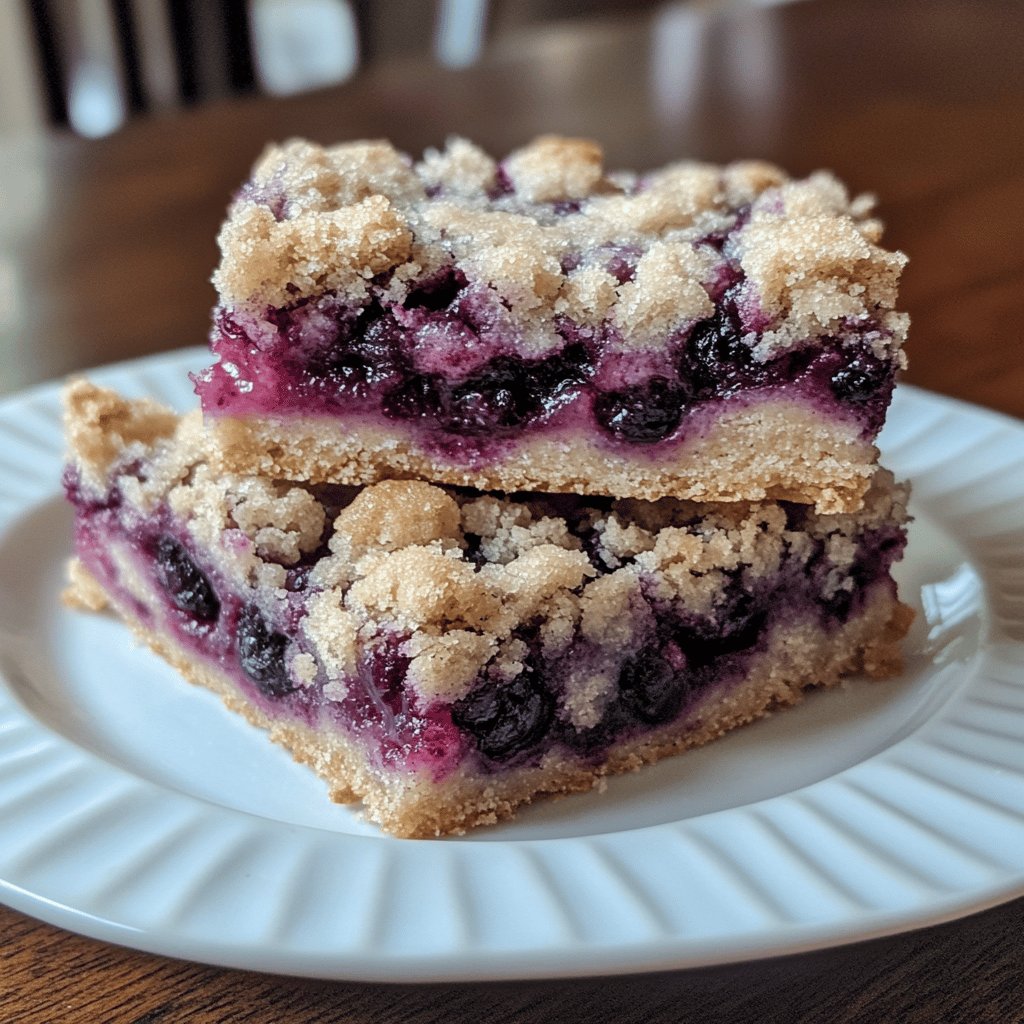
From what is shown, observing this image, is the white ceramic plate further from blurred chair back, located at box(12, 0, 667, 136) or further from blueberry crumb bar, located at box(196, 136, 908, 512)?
blurred chair back, located at box(12, 0, 667, 136)

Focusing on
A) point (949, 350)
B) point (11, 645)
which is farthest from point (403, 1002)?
point (949, 350)

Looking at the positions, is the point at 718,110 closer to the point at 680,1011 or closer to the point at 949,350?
the point at 949,350

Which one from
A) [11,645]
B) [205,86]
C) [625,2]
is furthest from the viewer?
[625,2]

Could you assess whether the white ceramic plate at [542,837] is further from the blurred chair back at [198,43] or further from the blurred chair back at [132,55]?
the blurred chair back at [132,55]

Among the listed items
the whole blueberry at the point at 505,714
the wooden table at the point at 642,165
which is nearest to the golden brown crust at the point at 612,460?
the whole blueberry at the point at 505,714

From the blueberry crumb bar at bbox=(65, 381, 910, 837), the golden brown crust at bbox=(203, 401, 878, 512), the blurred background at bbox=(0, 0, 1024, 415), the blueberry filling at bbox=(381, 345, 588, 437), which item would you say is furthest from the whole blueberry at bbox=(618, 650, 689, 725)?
the blurred background at bbox=(0, 0, 1024, 415)
